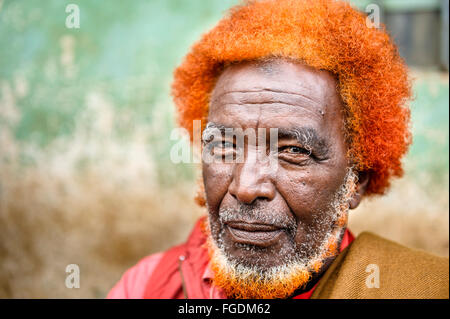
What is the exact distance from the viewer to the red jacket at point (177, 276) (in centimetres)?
241

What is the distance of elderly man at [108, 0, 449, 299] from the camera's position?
7.00ft

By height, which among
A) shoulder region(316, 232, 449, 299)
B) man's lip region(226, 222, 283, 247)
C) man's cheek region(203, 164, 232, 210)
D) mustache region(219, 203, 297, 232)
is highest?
man's cheek region(203, 164, 232, 210)

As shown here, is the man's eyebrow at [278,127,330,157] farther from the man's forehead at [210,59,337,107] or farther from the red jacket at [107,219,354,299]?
the red jacket at [107,219,354,299]

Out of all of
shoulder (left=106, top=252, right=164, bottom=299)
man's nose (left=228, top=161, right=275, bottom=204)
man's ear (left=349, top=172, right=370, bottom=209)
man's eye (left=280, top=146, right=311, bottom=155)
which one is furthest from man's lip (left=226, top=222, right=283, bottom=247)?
shoulder (left=106, top=252, right=164, bottom=299)

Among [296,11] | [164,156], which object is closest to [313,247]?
[296,11]

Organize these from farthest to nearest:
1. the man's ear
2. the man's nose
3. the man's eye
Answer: the man's ear → the man's eye → the man's nose

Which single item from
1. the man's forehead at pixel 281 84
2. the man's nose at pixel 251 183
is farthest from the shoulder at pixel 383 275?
the man's forehead at pixel 281 84

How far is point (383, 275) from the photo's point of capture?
7.40 ft

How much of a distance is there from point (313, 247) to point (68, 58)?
2.60 meters

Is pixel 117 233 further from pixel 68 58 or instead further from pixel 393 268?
pixel 393 268

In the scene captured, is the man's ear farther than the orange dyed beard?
Yes

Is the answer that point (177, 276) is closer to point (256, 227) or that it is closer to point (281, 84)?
point (256, 227)

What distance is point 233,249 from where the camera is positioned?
2.19m

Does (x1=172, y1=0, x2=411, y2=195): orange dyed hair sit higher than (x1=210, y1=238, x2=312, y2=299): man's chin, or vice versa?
(x1=172, y1=0, x2=411, y2=195): orange dyed hair
